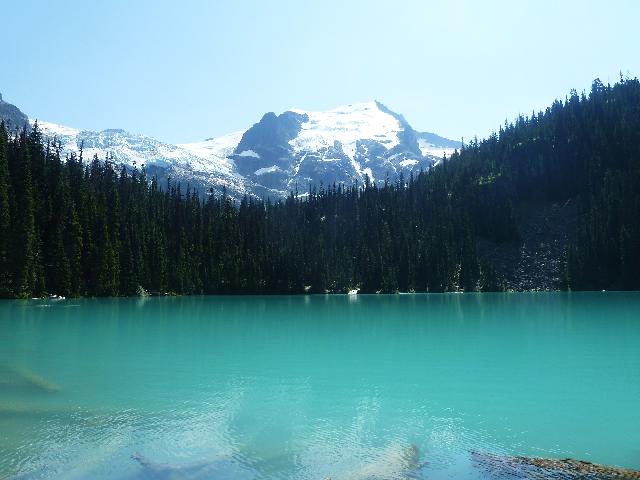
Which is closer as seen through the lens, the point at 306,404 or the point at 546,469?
the point at 546,469

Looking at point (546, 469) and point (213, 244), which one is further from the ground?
point (213, 244)

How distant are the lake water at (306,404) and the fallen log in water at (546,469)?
59 cm

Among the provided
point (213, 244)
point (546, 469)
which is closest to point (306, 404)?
point (546, 469)

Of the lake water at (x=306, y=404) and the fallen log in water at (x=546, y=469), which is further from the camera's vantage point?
the lake water at (x=306, y=404)

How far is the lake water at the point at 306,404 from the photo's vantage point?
15.7m

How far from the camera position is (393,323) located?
62531mm

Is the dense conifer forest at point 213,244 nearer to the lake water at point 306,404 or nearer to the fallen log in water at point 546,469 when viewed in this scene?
the lake water at point 306,404

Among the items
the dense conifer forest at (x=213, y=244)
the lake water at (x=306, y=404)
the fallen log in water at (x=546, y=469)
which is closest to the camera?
the fallen log in water at (x=546, y=469)

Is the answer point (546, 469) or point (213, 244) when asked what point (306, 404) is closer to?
point (546, 469)

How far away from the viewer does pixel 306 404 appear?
75.8 feet

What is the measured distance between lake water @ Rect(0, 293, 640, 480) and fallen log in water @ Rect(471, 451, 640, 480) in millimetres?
591

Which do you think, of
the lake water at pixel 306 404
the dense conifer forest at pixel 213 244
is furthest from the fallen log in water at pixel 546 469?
the dense conifer forest at pixel 213 244

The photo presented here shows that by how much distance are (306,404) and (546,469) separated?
10.6 meters

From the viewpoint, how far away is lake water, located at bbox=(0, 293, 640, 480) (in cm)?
1569
